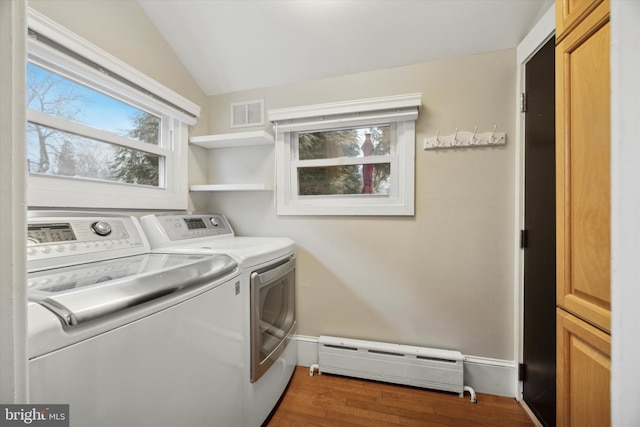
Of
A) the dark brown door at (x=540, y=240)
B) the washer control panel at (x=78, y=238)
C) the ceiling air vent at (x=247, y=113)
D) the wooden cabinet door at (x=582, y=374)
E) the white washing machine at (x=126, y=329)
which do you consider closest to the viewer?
the white washing machine at (x=126, y=329)

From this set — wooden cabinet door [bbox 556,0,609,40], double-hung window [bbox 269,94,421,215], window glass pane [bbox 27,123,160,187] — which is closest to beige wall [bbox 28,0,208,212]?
window glass pane [bbox 27,123,160,187]

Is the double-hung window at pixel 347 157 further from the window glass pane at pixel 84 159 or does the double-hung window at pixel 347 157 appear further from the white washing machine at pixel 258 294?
the window glass pane at pixel 84 159

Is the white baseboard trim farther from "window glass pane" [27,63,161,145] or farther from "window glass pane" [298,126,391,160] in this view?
"window glass pane" [27,63,161,145]

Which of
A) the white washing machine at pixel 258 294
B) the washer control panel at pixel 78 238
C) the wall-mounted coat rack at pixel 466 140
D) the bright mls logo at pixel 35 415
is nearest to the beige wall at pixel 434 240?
A: the wall-mounted coat rack at pixel 466 140

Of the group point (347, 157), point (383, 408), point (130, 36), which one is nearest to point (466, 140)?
point (347, 157)

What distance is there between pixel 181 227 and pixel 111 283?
96 centimetres

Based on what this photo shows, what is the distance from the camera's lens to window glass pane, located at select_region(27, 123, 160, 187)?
1.16 meters

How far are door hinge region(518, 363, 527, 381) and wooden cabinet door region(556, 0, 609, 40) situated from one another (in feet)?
5.56

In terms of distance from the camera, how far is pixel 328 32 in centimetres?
164

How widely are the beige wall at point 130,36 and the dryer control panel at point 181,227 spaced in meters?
0.40

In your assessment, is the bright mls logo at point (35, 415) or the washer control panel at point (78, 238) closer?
the bright mls logo at point (35, 415)

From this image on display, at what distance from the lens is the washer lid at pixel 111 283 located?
0.58m

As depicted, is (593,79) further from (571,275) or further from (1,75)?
(1,75)

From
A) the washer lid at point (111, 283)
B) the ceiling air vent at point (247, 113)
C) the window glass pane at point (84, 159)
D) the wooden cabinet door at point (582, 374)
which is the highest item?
the ceiling air vent at point (247, 113)
